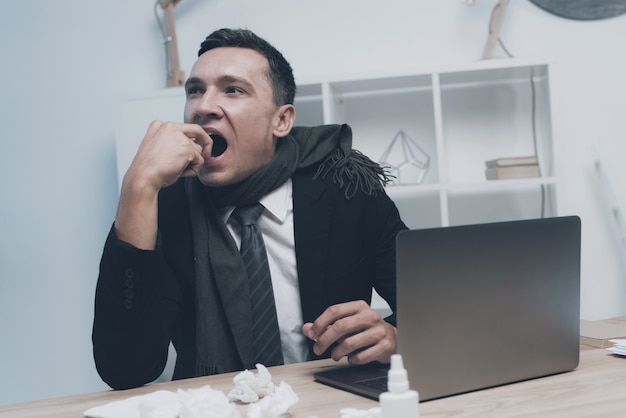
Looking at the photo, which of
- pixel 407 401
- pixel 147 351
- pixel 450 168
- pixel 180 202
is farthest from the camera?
pixel 450 168

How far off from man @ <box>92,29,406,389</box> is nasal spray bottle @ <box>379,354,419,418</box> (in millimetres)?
679

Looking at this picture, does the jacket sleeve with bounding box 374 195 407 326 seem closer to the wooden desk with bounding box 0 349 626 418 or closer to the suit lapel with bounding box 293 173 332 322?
the suit lapel with bounding box 293 173 332 322

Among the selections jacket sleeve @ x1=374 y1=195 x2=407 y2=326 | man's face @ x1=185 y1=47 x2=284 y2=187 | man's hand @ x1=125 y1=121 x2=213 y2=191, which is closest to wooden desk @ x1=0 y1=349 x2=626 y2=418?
man's hand @ x1=125 y1=121 x2=213 y2=191

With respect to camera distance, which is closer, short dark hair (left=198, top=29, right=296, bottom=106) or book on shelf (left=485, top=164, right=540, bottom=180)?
short dark hair (left=198, top=29, right=296, bottom=106)

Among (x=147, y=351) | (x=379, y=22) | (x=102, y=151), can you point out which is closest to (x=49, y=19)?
(x=102, y=151)

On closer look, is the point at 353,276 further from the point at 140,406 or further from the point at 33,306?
the point at 33,306

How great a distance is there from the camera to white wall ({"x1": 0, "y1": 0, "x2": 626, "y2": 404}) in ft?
8.30

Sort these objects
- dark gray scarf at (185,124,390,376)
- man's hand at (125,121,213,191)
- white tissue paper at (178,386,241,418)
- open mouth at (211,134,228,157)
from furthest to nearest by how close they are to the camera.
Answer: open mouth at (211,134,228,157) < dark gray scarf at (185,124,390,376) < man's hand at (125,121,213,191) < white tissue paper at (178,386,241,418)

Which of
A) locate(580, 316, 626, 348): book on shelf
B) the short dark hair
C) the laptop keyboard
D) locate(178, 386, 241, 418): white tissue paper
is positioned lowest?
locate(580, 316, 626, 348): book on shelf

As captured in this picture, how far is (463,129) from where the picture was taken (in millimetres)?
2553

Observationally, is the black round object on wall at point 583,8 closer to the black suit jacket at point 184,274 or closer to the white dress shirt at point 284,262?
the black suit jacket at point 184,274

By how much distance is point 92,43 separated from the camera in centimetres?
262

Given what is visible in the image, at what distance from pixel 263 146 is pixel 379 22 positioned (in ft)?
3.49

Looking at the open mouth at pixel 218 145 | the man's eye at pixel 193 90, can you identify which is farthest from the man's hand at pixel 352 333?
the man's eye at pixel 193 90
